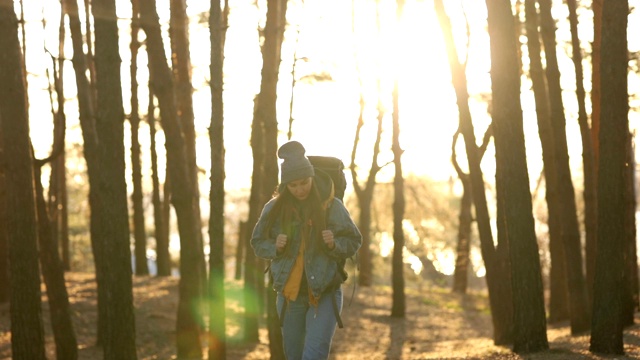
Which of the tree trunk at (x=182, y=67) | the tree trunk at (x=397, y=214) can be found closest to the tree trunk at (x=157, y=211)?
the tree trunk at (x=397, y=214)

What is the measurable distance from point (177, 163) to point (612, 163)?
6.67m

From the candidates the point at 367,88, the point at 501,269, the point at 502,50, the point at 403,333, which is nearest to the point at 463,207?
the point at 367,88

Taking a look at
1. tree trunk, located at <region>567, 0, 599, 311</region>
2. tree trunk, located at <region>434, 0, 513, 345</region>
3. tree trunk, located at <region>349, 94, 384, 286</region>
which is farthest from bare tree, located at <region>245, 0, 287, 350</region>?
tree trunk, located at <region>349, 94, 384, 286</region>

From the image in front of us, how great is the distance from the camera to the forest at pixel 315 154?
12.1 m

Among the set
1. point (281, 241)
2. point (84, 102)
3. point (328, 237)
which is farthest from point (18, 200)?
point (328, 237)

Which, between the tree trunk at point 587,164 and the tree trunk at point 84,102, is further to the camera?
the tree trunk at point 587,164

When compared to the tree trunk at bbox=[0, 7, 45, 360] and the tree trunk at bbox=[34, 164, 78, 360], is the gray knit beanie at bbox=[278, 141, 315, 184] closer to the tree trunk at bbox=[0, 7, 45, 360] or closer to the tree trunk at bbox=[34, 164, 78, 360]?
the tree trunk at bbox=[0, 7, 45, 360]

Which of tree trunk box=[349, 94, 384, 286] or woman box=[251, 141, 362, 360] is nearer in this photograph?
woman box=[251, 141, 362, 360]

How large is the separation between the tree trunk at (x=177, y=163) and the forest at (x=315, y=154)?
0.10 feet

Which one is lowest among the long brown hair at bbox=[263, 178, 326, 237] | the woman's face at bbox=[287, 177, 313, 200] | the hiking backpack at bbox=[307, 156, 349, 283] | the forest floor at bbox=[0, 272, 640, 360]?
the forest floor at bbox=[0, 272, 640, 360]

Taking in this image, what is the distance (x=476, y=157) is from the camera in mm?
17016

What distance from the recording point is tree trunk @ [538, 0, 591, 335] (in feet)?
55.6

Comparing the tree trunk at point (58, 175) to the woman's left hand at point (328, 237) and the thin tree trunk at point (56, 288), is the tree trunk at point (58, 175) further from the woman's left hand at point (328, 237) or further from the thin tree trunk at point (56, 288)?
the woman's left hand at point (328, 237)

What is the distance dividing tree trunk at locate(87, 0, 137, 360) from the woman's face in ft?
16.1
